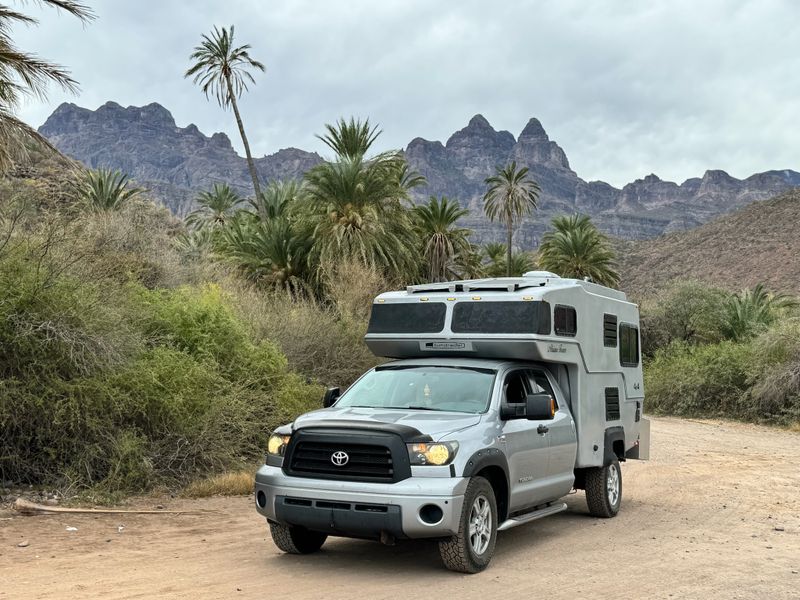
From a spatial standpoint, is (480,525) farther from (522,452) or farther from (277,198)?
(277,198)

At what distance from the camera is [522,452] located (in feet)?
26.9

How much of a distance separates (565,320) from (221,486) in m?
5.49

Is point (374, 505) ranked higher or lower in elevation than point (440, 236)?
lower

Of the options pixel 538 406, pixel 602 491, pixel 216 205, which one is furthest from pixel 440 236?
pixel 216 205

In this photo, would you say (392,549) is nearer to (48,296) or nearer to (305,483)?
(305,483)

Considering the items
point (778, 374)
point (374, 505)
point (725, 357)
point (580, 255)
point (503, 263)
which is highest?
point (503, 263)

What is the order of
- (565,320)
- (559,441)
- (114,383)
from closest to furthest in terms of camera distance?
(559,441)
(565,320)
(114,383)

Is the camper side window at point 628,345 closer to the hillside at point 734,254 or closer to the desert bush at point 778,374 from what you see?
the desert bush at point 778,374

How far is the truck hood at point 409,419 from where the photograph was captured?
740cm

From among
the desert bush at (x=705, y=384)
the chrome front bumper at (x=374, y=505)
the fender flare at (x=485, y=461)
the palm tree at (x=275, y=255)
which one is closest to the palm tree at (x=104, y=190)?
the palm tree at (x=275, y=255)

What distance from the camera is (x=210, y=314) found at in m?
14.8

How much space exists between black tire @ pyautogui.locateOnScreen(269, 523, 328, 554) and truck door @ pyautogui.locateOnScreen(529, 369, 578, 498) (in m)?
2.54

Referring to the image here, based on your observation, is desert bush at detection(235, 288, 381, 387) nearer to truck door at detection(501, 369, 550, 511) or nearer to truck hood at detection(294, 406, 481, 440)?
truck door at detection(501, 369, 550, 511)

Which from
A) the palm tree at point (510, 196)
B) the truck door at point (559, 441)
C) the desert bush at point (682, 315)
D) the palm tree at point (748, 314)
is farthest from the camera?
the palm tree at point (510, 196)
